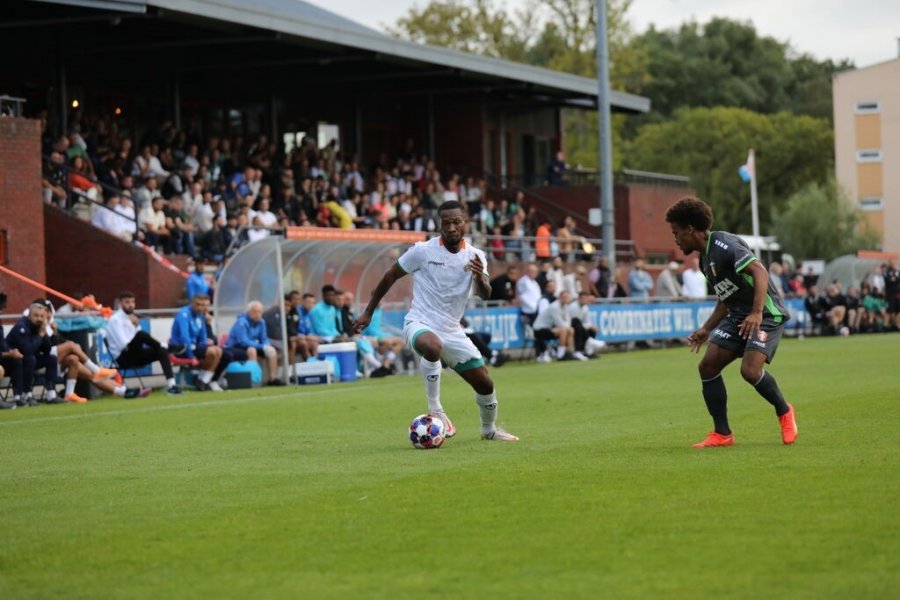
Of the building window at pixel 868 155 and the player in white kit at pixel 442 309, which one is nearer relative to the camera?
the player in white kit at pixel 442 309

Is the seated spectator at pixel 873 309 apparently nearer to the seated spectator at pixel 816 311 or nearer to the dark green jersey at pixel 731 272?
the seated spectator at pixel 816 311

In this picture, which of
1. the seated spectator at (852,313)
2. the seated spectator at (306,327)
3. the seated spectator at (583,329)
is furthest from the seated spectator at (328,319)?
the seated spectator at (852,313)

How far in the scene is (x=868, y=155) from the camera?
90.7 m

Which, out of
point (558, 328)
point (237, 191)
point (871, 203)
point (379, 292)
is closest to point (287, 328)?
point (558, 328)

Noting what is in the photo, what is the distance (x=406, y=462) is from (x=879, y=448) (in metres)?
3.64

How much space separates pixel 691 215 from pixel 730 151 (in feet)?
265

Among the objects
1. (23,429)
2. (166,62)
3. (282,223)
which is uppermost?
(166,62)

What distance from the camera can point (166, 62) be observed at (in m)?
41.3

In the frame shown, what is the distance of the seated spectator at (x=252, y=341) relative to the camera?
85.3 ft

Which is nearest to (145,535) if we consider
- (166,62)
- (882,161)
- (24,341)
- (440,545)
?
(440,545)

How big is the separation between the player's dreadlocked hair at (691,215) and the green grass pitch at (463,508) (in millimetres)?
1786

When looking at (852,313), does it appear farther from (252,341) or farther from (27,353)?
(27,353)

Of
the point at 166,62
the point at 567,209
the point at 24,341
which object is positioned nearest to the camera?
the point at 24,341

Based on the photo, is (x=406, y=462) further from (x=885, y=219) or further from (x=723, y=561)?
(x=885, y=219)
